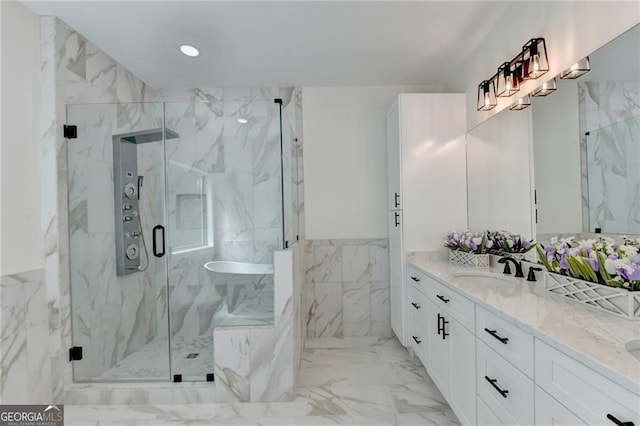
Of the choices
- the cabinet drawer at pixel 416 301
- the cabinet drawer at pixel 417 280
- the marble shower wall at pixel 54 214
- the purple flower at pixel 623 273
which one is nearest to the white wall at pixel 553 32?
the purple flower at pixel 623 273

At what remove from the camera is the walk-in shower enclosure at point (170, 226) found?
7.80ft

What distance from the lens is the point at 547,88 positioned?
1.81 metres

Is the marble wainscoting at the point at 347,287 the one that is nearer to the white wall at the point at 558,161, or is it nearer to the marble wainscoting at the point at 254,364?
the marble wainscoting at the point at 254,364

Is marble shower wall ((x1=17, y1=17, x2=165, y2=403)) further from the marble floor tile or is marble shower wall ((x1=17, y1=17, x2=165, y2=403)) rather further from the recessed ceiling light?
the marble floor tile

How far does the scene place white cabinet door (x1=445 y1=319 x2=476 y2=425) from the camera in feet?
5.24

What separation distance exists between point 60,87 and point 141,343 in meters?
1.90

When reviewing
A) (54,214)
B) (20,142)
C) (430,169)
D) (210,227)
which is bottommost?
(210,227)

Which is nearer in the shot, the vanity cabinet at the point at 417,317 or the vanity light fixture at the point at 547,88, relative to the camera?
the vanity light fixture at the point at 547,88

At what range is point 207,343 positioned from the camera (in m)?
2.38

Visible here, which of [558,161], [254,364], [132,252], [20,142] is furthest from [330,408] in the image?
[20,142]

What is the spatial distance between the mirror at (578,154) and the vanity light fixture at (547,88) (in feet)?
0.08

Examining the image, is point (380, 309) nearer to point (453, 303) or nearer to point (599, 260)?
point (453, 303)

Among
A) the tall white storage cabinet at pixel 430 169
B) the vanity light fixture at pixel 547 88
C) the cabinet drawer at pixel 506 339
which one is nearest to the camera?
the cabinet drawer at pixel 506 339

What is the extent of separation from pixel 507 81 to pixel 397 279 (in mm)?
1742
